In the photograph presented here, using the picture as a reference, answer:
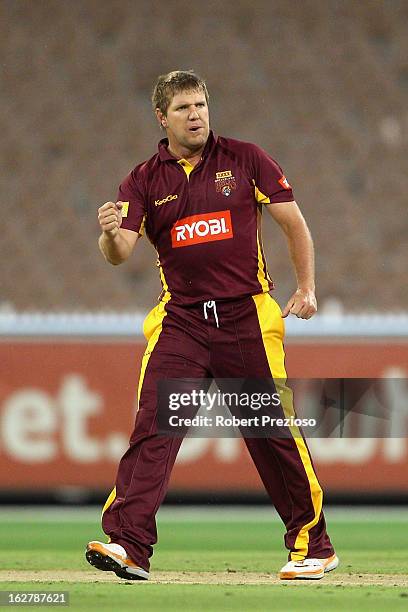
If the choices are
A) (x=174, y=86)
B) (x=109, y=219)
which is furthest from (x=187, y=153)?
(x=109, y=219)

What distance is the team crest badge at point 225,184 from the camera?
4461mm

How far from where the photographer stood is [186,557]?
529 cm

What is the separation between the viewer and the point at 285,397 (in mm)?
4492

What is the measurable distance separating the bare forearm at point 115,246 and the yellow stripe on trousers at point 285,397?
425 millimetres

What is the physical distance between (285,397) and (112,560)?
0.72 meters

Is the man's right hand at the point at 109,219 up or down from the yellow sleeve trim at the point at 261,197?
down

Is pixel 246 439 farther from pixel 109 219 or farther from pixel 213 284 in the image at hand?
pixel 109 219

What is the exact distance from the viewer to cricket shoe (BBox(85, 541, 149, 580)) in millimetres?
4266

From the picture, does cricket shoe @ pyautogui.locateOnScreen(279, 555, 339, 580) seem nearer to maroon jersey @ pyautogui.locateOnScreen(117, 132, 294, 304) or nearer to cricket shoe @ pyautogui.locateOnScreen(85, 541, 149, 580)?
cricket shoe @ pyautogui.locateOnScreen(85, 541, 149, 580)

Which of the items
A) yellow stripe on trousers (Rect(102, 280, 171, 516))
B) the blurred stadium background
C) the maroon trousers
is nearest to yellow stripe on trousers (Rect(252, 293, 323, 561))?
the maroon trousers

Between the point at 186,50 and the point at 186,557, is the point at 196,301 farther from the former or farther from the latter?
the point at 186,50

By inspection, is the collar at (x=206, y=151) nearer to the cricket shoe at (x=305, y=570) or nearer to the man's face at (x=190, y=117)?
the man's face at (x=190, y=117)

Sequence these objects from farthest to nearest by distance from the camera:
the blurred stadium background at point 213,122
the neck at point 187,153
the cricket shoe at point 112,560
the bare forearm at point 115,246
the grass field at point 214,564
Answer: the blurred stadium background at point 213,122
the neck at point 187,153
the bare forearm at point 115,246
the cricket shoe at point 112,560
the grass field at point 214,564

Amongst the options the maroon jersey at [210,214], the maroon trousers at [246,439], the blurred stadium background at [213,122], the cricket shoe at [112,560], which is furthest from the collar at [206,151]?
the blurred stadium background at [213,122]
